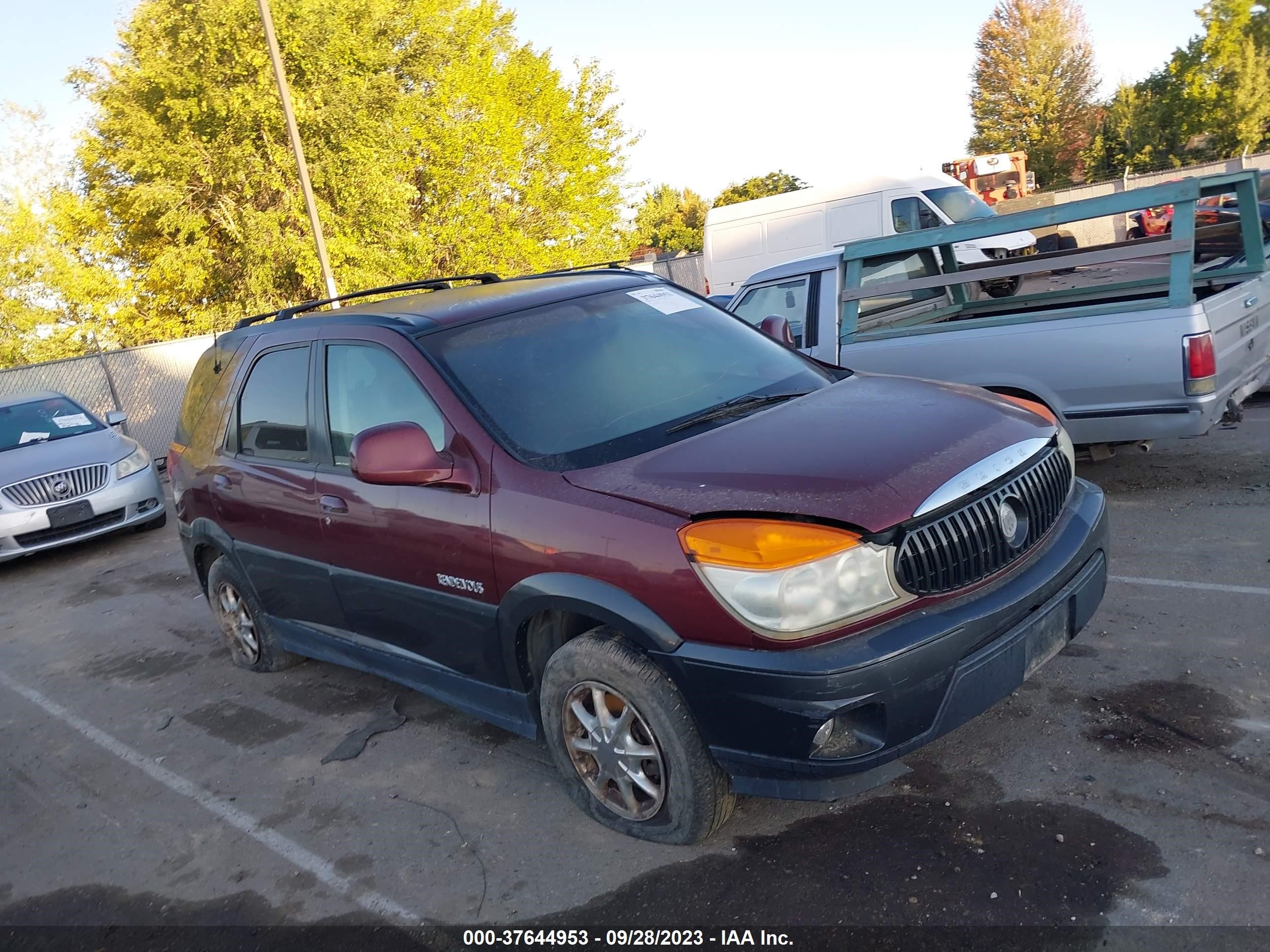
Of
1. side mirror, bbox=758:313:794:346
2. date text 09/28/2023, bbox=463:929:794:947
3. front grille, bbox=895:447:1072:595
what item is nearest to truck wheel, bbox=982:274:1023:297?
side mirror, bbox=758:313:794:346

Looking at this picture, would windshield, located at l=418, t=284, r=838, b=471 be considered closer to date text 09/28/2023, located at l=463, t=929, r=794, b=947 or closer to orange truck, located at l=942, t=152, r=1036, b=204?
date text 09/28/2023, located at l=463, t=929, r=794, b=947

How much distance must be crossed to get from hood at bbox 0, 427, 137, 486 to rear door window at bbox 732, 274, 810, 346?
6430 millimetres

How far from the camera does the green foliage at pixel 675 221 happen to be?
165 ft

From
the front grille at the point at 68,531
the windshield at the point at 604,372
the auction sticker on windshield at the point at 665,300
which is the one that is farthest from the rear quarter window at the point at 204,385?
the front grille at the point at 68,531

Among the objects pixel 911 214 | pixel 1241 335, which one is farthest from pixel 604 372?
pixel 911 214

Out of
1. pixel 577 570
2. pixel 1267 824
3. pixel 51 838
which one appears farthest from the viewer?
pixel 51 838

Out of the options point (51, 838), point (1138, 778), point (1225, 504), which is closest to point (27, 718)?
point (51, 838)

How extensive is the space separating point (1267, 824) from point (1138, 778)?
15.6 inches

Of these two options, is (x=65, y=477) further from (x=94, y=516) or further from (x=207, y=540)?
(x=207, y=540)

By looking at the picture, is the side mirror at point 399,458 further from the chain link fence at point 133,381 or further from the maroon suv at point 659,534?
the chain link fence at point 133,381

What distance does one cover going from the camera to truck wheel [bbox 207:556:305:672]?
524cm

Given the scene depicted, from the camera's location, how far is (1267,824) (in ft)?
9.64

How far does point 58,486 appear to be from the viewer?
371 inches

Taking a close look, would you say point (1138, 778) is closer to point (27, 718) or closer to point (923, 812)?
point (923, 812)
